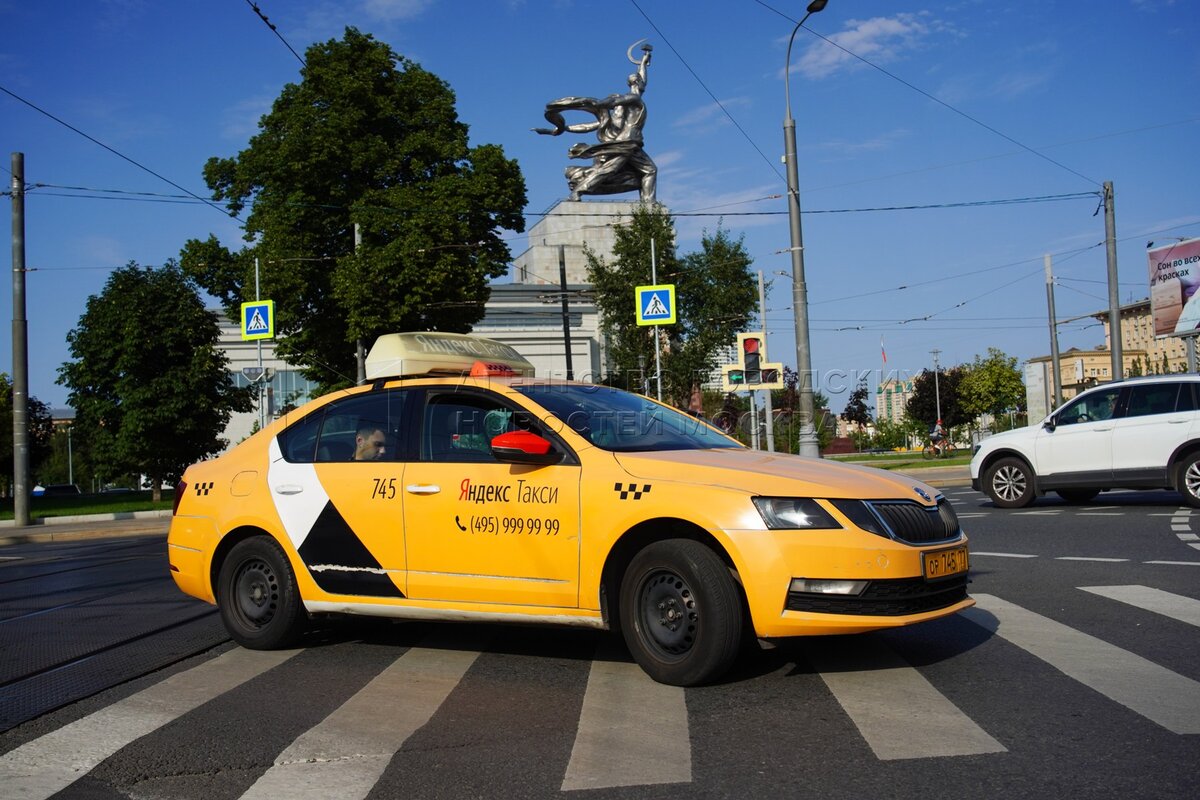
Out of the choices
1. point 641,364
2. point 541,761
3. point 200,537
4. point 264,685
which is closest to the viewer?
point 541,761

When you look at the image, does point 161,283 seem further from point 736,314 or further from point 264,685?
point 264,685

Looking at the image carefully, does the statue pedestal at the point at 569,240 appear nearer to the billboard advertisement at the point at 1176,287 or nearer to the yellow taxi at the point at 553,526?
the billboard advertisement at the point at 1176,287

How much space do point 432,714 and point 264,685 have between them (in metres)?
1.23

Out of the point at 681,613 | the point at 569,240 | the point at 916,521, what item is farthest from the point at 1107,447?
the point at 569,240

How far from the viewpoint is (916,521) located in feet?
16.7

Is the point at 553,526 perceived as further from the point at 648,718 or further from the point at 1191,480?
the point at 1191,480

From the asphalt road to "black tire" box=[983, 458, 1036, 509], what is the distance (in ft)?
26.0

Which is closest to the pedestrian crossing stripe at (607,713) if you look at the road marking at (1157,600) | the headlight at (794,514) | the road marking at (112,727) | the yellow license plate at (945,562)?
the road marking at (112,727)

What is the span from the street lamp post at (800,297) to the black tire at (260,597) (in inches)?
460

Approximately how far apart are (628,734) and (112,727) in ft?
7.75

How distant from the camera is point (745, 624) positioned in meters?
5.09

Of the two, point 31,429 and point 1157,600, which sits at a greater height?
point 31,429

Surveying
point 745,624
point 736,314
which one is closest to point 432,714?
point 745,624

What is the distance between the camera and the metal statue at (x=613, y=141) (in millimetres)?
68875
